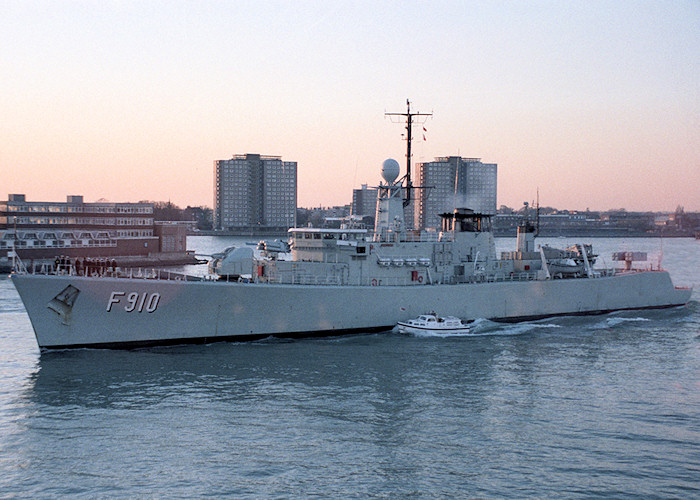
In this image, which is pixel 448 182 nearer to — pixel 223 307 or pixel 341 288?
pixel 341 288

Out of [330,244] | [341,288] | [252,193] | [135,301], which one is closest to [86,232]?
[330,244]

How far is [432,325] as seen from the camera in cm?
2908

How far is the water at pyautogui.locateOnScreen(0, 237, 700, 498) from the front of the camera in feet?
46.1

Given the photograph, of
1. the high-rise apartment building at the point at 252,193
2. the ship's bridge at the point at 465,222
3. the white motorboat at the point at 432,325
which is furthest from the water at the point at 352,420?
the high-rise apartment building at the point at 252,193

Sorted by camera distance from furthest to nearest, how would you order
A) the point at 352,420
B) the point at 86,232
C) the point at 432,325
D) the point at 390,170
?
the point at 86,232, the point at 390,170, the point at 432,325, the point at 352,420

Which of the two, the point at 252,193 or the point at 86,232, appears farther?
the point at 252,193

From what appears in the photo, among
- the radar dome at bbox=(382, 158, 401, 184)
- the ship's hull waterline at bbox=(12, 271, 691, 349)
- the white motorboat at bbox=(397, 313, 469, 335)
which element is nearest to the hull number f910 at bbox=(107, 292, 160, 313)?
the ship's hull waterline at bbox=(12, 271, 691, 349)

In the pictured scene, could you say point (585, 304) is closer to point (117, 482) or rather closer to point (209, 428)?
point (209, 428)

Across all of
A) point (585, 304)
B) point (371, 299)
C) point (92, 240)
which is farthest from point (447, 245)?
point (92, 240)

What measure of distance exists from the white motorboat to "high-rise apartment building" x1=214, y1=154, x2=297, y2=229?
14650 centimetres

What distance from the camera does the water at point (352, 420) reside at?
1406cm

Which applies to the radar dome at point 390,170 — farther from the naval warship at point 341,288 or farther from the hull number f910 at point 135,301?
the hull number f910 at point 135,301

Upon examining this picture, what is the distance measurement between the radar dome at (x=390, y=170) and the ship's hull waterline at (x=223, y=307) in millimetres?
6076

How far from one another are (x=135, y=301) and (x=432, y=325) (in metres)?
12.9
